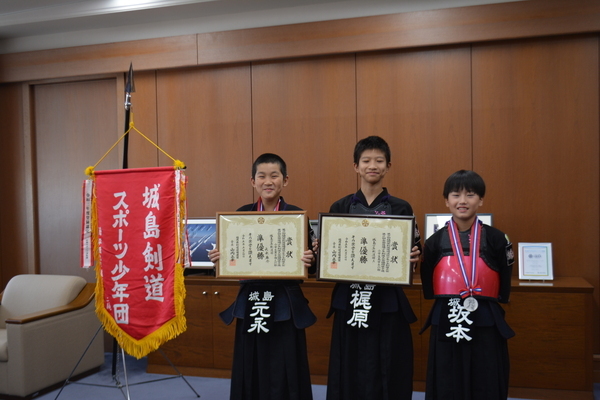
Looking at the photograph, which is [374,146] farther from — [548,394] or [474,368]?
[548,394]

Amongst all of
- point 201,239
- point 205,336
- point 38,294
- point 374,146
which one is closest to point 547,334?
point 374,146

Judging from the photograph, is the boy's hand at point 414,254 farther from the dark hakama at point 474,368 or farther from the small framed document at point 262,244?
the small framed document at point 262,244

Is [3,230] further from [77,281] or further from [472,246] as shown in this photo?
[472,246]

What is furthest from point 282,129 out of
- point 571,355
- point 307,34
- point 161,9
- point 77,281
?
point 571,355

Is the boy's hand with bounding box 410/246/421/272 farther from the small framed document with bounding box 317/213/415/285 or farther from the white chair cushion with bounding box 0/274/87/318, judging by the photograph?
Result: the white chair cushion with bounding box 0/274/87/318

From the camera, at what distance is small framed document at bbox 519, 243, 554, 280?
3180 millimetres

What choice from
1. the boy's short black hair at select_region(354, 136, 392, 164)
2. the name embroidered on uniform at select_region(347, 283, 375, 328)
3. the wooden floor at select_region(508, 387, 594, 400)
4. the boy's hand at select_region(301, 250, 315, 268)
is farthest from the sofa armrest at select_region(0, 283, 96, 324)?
the wooden floor at select_region(508, 387, 594, 400)

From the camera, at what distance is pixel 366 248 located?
7.02ft

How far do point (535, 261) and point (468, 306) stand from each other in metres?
1.47

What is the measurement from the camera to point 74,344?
351 centimetres

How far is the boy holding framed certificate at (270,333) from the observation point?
221 centimetres

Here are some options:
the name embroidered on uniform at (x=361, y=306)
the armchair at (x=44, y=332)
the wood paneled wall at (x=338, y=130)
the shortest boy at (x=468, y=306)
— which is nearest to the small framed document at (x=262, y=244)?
the name embroidered on uniform at (x=361, y=306)

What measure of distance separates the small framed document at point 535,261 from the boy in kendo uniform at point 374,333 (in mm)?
1413

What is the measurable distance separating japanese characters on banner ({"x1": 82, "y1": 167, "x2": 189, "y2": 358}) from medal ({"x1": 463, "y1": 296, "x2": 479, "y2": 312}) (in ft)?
4.84
